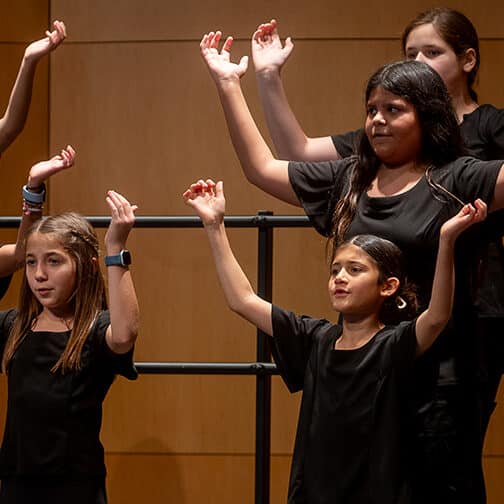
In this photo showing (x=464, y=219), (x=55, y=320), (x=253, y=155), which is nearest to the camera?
(x=464, y=219)

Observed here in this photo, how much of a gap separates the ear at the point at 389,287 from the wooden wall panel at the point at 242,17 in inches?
76.8

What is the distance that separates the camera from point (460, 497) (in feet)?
6.24

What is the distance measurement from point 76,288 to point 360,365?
0.72 m

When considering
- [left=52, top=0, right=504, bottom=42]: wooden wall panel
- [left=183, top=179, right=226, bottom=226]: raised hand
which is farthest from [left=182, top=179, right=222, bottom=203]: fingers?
[left=52, top=0, right=504, bottom=42]: wooden wall panel

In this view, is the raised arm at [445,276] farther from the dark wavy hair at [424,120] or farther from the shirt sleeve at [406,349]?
the dark wavy hair at [424,120]

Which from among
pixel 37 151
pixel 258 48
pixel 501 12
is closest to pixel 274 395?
pixel 37 151

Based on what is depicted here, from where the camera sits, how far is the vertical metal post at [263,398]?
8.32 feet

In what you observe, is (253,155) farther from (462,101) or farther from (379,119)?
(462,101)

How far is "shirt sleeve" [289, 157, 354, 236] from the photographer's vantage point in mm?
2100

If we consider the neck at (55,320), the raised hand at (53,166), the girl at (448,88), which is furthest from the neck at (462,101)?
the neck at (55,320)

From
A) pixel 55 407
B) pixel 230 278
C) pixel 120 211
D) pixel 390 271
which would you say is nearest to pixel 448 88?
pixel 390 271

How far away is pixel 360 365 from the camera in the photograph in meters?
1.95

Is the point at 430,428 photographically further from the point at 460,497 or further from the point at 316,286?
the point at 316,286

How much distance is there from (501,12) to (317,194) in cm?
193
